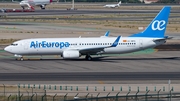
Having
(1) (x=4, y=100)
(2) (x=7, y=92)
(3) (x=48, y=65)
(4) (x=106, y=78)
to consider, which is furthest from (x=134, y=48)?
(1) (x=4, y=100)

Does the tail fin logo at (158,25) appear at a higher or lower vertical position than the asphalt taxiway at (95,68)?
higher

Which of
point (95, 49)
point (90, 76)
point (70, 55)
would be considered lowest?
point (70, 55)

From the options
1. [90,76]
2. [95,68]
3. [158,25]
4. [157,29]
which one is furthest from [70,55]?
[90,76]

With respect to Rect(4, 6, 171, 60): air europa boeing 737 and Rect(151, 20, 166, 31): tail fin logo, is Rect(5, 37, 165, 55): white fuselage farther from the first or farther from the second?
Rect(151, 20, 166, 31): tail fin logo

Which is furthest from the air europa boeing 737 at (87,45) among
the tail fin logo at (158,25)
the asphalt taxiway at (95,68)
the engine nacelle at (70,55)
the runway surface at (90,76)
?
the runway surface at (90,76)

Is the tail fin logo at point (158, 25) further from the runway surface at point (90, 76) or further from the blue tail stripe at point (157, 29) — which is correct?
the runway surface at point (90, 76)

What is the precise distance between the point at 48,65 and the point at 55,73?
755 cm

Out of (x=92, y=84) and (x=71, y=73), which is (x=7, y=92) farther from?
(x=71, y=73)

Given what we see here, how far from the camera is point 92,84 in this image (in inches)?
2083

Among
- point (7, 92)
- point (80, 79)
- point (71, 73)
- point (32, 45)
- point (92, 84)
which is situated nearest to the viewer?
point (7, 92)

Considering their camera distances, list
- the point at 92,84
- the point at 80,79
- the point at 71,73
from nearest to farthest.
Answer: the point at 92,84, the point at 80,79, the point at 71,73

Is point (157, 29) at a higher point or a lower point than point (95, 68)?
higher

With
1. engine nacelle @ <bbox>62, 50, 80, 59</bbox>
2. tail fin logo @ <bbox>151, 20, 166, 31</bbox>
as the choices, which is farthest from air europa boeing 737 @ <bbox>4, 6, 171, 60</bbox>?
tail fin logo @ <bbox>151, 20, 166, 31</bbox>

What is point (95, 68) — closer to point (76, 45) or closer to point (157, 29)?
point (76, 45)
